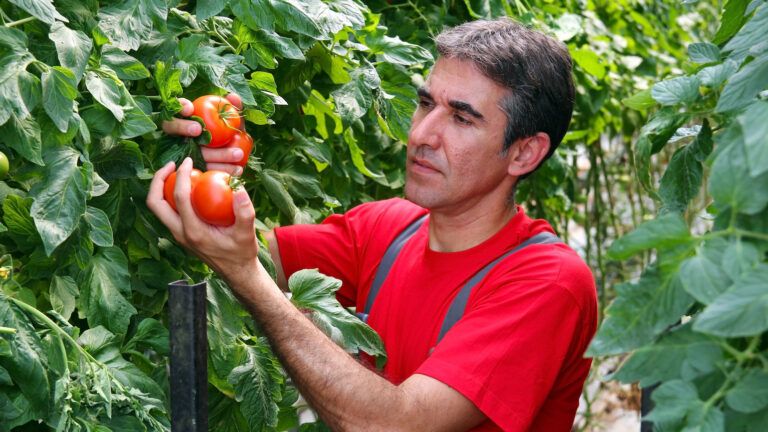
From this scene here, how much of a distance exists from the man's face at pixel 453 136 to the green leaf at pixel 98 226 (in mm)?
805

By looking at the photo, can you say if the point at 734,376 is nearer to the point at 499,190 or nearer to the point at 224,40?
the point at 224,40

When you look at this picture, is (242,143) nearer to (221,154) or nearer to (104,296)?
(221,154)

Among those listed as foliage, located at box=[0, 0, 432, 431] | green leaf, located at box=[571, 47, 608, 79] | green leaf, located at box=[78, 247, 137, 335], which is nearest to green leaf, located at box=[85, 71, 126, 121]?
foliage, located at box=[0, 0, 432, 431]

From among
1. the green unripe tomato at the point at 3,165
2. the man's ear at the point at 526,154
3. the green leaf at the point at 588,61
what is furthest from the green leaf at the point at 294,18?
the green leaf at the point at 588,61

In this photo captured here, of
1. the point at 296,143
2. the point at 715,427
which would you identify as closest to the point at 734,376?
the point at 715,427

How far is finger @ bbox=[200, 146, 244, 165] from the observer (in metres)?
1.64

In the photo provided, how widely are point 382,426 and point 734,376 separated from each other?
3.06ft

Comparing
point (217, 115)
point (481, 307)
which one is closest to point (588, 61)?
point (481, 307)

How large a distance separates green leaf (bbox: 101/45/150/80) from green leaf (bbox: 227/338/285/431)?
471 millimetres

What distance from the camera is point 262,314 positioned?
1.68 metres

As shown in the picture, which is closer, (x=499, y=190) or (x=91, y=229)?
(x=91, y=229)

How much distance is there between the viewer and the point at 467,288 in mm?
2014

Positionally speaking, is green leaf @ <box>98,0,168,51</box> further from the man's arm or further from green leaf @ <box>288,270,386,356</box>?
green leaf @ <box>288,270,386,356</box>

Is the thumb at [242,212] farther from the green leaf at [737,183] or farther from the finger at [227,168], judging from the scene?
the green leaf at [737,183]
